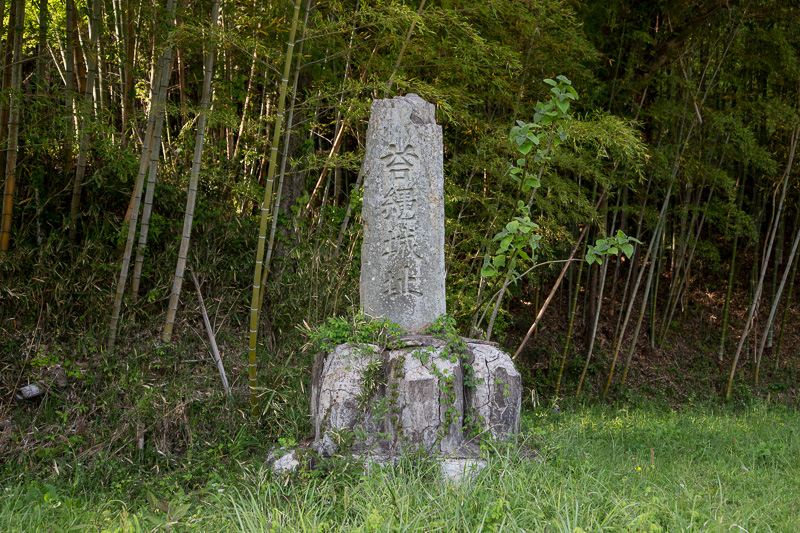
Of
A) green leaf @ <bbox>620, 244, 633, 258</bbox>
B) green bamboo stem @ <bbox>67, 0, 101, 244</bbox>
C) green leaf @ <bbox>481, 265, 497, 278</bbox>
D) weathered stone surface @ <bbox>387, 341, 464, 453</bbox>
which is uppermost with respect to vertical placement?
green bamboo stem @ <bbox>67, 0, 101, 244</bbox>

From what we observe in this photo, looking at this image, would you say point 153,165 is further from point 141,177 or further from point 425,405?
point 425,405

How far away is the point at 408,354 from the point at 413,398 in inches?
9.1

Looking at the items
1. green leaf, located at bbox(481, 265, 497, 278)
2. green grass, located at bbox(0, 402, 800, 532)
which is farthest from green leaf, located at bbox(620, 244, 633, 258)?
green grass, located at bbox(0, 402, 800, 532)

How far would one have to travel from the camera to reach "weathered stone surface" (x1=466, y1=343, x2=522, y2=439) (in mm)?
3037

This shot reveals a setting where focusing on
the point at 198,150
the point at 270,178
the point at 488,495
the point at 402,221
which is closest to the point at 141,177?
the point at 198,150

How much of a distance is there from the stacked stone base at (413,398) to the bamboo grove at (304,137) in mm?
489

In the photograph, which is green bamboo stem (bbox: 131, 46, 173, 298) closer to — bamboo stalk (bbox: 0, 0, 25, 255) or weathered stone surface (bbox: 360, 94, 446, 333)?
bamboo stalk (bbox: 0, 0, 25, 255)

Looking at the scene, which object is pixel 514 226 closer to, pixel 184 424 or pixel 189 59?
pixel 184 424

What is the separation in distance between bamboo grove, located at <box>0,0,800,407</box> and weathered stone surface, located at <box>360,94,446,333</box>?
27cm

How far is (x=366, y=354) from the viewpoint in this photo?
9.99 feet

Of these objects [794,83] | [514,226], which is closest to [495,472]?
[514,226]

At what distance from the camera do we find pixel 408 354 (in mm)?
3027

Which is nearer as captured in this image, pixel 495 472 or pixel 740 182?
pixel 495 472

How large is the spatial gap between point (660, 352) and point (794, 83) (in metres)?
3.22
